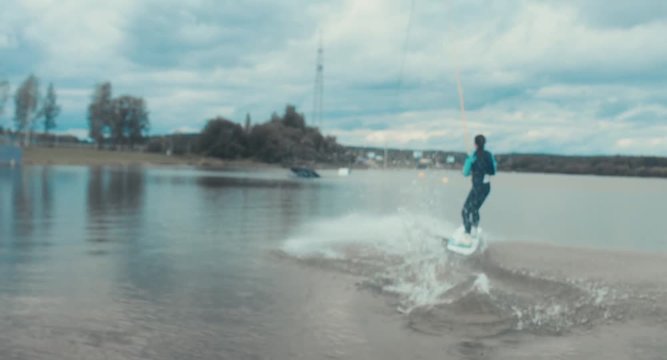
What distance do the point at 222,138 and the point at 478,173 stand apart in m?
145

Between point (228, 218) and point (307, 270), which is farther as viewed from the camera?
point (228, 218)

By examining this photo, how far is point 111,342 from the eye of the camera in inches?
334

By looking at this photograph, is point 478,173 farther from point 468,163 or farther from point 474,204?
point 474,204

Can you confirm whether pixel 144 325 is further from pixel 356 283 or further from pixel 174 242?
pixel 174 242

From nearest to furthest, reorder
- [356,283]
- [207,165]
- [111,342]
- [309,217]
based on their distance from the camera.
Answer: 1. [111,342]
2. [356,283]
3. [309,217]
4. [207,165]

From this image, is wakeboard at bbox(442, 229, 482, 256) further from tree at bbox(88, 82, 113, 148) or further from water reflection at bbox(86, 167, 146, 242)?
tree at bbox(88, 82, 113, 148)

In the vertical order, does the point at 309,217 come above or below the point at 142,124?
below

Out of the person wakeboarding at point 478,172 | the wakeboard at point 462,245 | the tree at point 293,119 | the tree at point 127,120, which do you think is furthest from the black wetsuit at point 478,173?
the tree at point 293,119

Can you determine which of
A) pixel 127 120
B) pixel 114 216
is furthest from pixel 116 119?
pixel 114 216

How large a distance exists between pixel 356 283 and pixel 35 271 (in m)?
6.41

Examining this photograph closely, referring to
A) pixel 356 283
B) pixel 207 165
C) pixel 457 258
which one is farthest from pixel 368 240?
pixel 207 165

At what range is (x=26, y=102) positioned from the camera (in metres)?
123

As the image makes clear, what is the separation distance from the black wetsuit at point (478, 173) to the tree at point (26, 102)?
123607 mm

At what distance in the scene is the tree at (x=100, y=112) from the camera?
15038 cm
